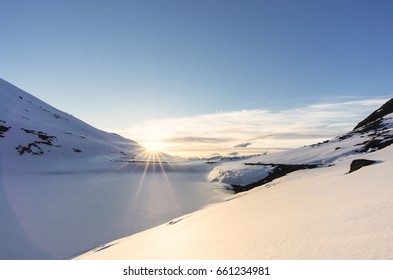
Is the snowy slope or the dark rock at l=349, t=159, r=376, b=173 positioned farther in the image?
the snowy slope

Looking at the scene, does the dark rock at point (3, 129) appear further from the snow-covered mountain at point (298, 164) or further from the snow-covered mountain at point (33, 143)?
the snow-covered mountain at point (298, 164)

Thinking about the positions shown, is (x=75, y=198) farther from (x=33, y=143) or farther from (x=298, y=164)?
(x=33, y=143)

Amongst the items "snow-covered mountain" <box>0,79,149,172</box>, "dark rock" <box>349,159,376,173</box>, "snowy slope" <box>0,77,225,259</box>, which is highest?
"snow-covered mountain" <box>0,79,149,172</box>

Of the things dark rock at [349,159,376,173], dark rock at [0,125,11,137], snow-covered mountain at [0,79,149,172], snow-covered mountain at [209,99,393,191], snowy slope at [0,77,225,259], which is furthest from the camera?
dark rock at [0,125,11,137]

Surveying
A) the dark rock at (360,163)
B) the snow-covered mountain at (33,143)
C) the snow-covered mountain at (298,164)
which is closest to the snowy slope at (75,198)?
the snow-covered mountain at (33,143)

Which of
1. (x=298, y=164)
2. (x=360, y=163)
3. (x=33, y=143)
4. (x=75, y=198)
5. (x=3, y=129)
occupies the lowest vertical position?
(x=75, y=198)

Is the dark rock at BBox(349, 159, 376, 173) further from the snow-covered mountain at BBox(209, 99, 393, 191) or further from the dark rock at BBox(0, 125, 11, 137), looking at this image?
the dark rock at BBox(0, 125, 11, 137)

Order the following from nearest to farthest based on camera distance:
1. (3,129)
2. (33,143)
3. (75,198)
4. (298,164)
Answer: (75,198)
(298,164)
(33,143)
(3,129)

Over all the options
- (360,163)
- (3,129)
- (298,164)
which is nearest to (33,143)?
(3,129)

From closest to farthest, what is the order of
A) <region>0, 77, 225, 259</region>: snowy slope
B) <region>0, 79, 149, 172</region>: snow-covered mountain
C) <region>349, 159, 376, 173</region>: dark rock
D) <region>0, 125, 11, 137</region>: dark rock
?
<region>349, 159, 376, 173</region>: dark rock → <region>0, 77, 225, 259</region>: snowy slope → <region>0, 79, 149, 172</region>: snow-covered mountain → <region>0, 125, 11, 137</region>: dark rock

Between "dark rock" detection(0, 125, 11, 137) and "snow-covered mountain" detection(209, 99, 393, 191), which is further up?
"dark rock" detection(0, 125, 11, 137)

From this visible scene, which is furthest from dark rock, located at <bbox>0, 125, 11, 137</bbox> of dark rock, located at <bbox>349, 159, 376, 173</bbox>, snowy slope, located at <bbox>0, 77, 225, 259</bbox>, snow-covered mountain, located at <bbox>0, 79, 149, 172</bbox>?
dark rock, located at <bbox>349, 159, 376, 173</bbox>
